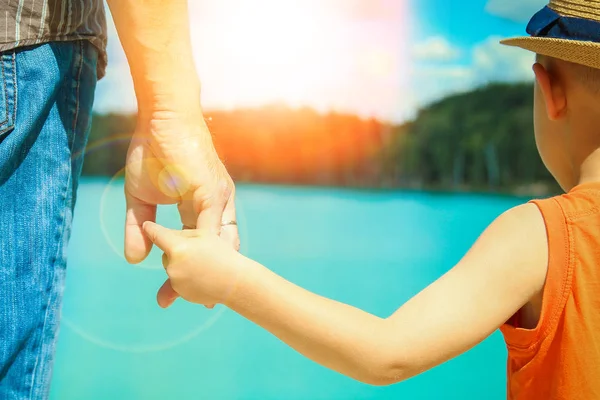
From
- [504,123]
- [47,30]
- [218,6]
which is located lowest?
[504,123]

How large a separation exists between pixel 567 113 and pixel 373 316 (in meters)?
0.39

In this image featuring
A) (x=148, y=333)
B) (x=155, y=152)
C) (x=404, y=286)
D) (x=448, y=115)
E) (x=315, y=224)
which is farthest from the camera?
(x=448, y=115)

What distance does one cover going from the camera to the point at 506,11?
4.55 m

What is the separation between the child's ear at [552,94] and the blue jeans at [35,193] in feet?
1.98

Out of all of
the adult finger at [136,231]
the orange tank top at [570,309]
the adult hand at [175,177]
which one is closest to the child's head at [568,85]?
the orange tank top at [570,309]

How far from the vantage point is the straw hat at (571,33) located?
0.77 metres

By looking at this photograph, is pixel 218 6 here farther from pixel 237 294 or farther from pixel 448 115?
pixel 237 294

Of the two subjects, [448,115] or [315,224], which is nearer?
[315,224]

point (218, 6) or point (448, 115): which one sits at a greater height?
point (218, 6)

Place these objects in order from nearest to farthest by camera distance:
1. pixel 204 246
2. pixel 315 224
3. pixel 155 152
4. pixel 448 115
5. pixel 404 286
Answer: pixel 204 246 < pixel 155 152 < pixel 404 286 < pixel 315 224 < pixel 448 115

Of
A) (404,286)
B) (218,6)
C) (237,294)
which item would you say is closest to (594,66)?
(237,294)

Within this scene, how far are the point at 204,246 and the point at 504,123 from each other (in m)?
5.33

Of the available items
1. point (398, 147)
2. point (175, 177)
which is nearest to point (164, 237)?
point (175, 177)

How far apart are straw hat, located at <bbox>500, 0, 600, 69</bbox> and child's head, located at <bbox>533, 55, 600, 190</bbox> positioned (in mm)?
36
